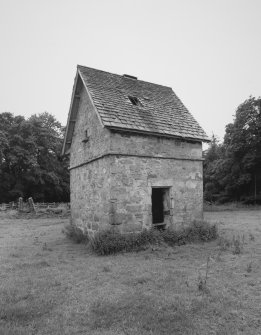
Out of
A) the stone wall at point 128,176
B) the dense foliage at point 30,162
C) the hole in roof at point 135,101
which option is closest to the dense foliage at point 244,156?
the stone wall at point 128,176

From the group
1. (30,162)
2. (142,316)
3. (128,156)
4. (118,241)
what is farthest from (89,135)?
(30,162)

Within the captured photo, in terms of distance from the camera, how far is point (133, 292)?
527 cm

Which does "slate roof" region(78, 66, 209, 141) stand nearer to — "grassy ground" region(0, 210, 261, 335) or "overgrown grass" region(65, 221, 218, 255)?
"overgrown grass" region(65, 221, 218, 255)

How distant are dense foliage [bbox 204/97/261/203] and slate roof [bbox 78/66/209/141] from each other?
20160mm

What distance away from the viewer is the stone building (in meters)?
9.07

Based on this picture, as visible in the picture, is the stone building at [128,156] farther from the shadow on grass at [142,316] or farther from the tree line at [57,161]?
the tree line at [57,161]

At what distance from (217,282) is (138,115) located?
6915 mm

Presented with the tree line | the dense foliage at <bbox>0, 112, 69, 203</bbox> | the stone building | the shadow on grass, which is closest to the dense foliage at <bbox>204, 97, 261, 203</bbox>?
the tree line

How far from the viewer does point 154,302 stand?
15.6 feet

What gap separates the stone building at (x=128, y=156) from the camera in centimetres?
907

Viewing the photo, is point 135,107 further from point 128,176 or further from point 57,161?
point 57,161

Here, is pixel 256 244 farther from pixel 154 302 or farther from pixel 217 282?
pixel 154 302

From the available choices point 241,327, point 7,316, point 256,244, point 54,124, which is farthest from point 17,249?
point 54,124

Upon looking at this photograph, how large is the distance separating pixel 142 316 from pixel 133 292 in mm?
1030
